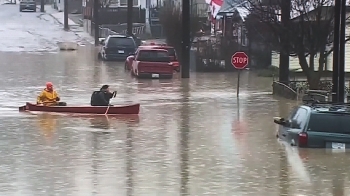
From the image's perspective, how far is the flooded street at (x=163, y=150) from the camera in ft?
48.6

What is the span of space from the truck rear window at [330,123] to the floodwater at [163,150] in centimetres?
54

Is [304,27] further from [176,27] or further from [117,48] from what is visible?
[117,48]

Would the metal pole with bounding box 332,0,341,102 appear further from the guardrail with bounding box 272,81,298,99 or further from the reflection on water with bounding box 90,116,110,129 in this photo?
the guardrail with bounding box 272,81,298,99

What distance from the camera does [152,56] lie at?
136ft

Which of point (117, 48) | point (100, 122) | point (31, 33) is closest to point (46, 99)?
point (100, 122)

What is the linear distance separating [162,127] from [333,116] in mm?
6729

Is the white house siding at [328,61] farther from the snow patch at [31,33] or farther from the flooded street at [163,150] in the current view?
the snow patch at [31,33]

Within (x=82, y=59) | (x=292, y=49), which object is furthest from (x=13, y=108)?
(x=82, y=59)

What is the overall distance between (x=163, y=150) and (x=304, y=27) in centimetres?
1276

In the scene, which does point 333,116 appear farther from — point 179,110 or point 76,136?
point 179,110

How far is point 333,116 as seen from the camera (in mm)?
18516

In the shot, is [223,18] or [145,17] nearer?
[223,18]

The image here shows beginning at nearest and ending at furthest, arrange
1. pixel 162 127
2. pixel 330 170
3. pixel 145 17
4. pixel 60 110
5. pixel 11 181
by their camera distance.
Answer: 1. pixel 11 181
2. pixel 330 170
3. pixel 162 127
4. pixel 60 110
5. pixel 145 17

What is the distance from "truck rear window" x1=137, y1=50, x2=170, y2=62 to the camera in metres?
41.2
